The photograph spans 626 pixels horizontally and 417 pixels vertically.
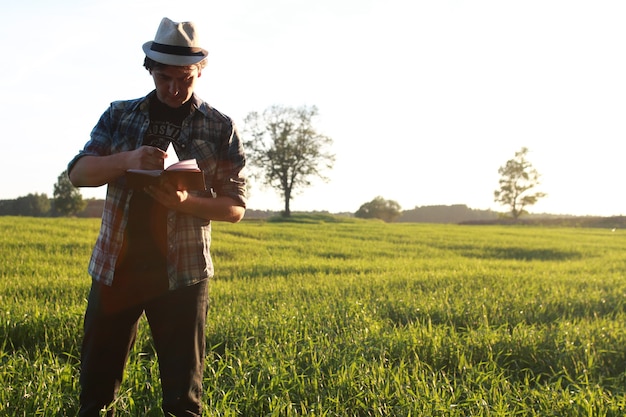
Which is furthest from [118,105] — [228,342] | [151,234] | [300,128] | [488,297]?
[300,128]

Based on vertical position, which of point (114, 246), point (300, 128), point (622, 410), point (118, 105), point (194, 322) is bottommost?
point (622, 410)

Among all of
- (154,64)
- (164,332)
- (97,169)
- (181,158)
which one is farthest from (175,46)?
(164,332)

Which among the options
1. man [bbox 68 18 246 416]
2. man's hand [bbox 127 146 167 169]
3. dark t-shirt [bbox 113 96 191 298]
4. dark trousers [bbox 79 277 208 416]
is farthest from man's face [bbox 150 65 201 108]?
dark trousers [bbox 79 277 208 416]

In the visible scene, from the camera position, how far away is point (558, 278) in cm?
1049

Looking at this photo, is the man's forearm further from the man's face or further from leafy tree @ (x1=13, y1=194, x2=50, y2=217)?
leafy tree @ (x1=13, y1=194, x2=50, y2=217)

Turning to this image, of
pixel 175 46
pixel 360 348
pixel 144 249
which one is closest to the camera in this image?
pixel 175 46

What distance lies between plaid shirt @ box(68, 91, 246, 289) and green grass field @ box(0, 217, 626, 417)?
1.15 meters

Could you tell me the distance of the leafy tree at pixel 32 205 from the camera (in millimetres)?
70375

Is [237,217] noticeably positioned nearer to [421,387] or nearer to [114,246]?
[114,246]

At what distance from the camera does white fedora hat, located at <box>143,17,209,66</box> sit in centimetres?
261

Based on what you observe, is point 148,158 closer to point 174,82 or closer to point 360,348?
point 174,82

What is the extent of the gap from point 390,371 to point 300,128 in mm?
48711

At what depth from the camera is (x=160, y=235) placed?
9.27 ft

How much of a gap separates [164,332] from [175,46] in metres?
1.55
